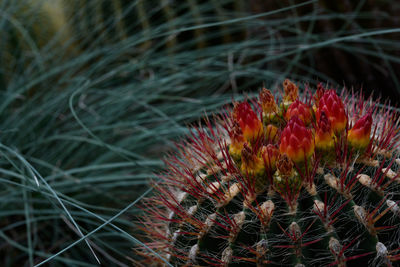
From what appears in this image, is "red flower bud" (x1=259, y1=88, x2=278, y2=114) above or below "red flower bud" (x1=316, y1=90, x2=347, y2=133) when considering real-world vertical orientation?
above

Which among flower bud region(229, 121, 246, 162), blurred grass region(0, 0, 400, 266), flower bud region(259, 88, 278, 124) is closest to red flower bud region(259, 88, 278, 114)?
flower bud region(259, 88, 278, 124)

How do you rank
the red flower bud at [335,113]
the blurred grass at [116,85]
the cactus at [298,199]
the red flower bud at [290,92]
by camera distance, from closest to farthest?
the cactus at [298,199] → the red flower bud at [335,113] → the red flower bud at [290,92] → the blurred grass at [116,85]

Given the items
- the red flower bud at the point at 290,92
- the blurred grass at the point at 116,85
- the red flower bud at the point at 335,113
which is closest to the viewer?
the red flower bud at the point at 335,113

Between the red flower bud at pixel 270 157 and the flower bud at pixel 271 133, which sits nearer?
the red flower bud at pixel 270 157

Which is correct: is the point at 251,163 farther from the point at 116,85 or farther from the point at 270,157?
the point at 116,85

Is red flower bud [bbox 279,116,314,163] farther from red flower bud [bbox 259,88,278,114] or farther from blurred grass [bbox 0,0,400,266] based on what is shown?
blurred grass [bbox 0,0,400,266]

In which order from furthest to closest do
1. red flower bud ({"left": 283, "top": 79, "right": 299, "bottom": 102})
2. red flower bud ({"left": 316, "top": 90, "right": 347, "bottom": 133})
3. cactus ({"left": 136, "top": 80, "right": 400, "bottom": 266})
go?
red flower bud ({"left": 283, "top": 79, "right": 299, "bottom": 102}), red flower bud ({"left": 316, "top": 90, "right": 347, "bottom": 133}), cactus ({"left": 136, "top": 80, "right": 400, "bottom": 266})

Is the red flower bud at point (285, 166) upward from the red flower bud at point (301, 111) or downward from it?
downward

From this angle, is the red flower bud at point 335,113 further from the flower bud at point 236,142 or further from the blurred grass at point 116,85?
the blurred grass at point 116,85

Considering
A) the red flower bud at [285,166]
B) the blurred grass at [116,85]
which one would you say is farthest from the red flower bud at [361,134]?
the blurred grass at [116,85]

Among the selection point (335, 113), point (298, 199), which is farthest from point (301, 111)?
point (298, 199)
